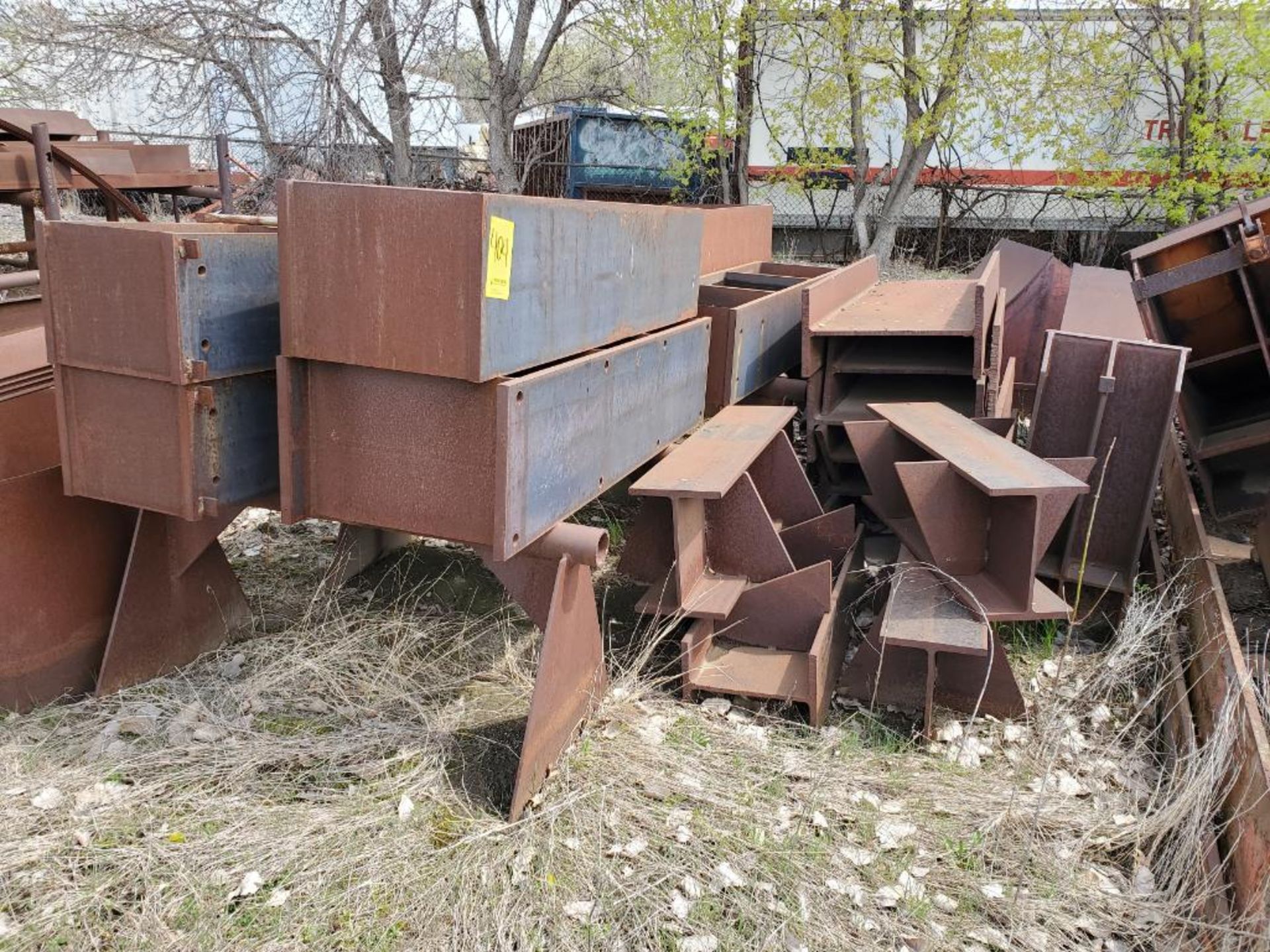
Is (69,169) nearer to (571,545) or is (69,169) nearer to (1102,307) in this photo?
(571,545)

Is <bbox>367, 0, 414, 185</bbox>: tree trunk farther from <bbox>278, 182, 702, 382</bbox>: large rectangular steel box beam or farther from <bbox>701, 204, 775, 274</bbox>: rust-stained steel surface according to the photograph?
<bbox>278, 182, 702, 382</bbox>: large rectangular steel box beam

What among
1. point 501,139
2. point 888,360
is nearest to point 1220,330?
point 888,360

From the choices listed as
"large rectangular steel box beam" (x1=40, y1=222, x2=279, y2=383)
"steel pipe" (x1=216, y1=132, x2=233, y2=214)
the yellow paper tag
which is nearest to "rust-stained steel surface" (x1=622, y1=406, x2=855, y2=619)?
the yellow paper tag

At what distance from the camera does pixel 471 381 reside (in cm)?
241

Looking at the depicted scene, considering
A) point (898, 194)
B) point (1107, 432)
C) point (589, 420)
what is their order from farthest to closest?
point (898, 194) < point (1107, 432) < point (589, 420)

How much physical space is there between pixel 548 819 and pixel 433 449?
1.06m

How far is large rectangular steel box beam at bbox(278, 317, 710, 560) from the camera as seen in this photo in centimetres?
249

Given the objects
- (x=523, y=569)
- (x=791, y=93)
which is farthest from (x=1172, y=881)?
(x=791, y=93)

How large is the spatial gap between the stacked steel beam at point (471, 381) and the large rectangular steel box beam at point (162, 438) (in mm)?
185

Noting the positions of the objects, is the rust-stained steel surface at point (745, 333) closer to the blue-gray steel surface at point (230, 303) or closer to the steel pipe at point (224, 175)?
the blue-gray steel surface at point (230, 303)

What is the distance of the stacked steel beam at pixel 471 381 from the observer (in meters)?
2.34

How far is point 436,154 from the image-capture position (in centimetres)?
1177

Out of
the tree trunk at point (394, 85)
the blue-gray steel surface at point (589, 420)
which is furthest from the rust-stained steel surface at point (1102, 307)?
the tree trunk at point (394, 85)

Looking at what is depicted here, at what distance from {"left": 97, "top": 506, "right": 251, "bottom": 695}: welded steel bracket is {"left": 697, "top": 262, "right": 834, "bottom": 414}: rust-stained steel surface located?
7.22 ft
